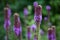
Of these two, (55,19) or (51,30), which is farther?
(55,19)

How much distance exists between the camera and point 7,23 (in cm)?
181

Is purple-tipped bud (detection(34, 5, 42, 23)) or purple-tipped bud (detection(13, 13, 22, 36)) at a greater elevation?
purple-tipped bud (detection(34, 5, 42, 23))

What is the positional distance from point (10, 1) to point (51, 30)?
2.44 metres

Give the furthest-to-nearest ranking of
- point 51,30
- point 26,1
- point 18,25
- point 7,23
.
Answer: point 26,1, point 7,23, point 18,25, point 51,30

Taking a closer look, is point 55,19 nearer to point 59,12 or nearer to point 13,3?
point 59,12

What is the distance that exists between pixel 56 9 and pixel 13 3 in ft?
2.42

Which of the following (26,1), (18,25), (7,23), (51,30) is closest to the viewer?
(51,30)

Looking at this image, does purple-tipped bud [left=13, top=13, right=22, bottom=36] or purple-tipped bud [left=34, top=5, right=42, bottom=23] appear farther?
purple-tipped bud [left=13, top=13, right=22, bottom=36]

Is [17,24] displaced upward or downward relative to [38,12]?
downward

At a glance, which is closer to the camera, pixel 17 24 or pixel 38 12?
pixel 38 12

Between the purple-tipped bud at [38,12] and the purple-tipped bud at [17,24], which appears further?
the purple-tipped bud at [17,24]

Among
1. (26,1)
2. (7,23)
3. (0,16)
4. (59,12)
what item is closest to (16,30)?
(7,23)

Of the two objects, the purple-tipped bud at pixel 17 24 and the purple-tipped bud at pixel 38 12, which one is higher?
the purple-tipped bud at pixel 38 12

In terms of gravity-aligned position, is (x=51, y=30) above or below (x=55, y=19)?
above
